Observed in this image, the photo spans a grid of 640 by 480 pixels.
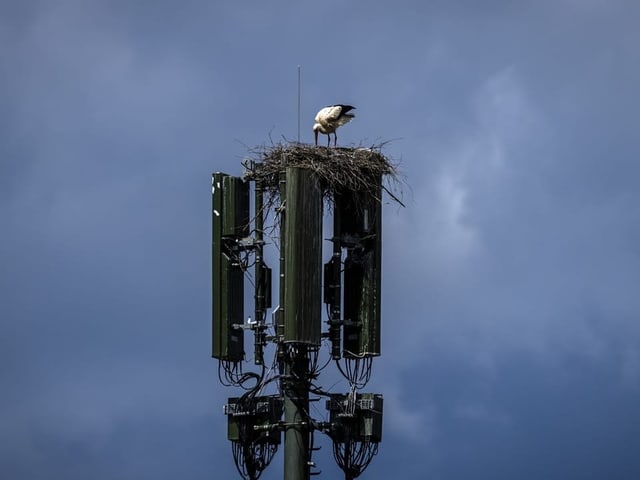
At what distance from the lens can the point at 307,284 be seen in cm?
5531

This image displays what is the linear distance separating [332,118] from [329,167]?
162 centimetres

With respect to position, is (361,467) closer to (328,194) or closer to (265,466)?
(265,466)

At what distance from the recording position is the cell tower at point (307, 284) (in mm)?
55750

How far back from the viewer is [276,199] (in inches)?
2221

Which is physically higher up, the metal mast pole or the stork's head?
the stork's head

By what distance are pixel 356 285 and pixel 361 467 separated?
4175 millimetres

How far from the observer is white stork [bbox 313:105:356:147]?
57406 mm

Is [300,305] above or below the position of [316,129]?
below

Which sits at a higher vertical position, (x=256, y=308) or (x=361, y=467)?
(x=256, y=308)

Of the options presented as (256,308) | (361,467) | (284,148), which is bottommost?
(361,467)

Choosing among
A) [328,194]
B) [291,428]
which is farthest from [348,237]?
[291,428]

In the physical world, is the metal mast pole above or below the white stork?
below

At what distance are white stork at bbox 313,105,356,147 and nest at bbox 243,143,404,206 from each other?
2.64 ft

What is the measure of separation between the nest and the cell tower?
2 cm
